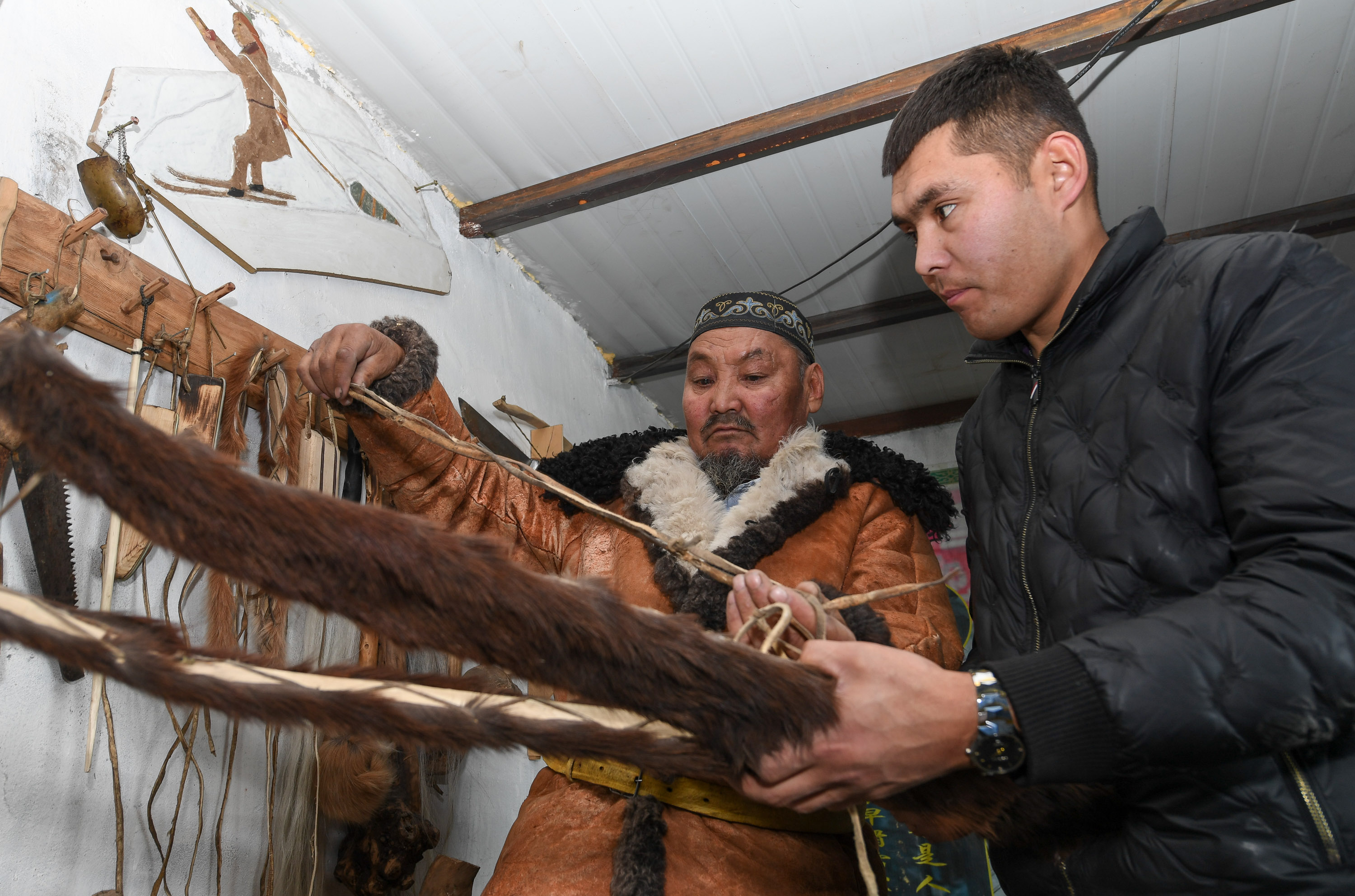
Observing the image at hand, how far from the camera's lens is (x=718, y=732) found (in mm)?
651

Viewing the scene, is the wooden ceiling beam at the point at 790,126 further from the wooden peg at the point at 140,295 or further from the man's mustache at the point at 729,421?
the wooden peg at the point at 140,295

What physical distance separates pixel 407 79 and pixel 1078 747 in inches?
76.6

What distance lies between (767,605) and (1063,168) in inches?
29.2

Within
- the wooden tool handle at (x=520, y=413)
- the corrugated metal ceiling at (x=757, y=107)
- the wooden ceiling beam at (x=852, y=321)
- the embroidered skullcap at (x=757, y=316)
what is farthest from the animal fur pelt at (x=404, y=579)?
the wooden ceiling beam at (x=852, y=321)

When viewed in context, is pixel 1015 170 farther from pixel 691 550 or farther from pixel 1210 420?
pixel 691 550

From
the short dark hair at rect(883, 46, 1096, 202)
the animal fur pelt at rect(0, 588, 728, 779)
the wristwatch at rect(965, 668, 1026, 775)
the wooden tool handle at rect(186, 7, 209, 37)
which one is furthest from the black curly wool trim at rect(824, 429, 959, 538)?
the wooden tool handle at rect(186, 7, 209, 37)

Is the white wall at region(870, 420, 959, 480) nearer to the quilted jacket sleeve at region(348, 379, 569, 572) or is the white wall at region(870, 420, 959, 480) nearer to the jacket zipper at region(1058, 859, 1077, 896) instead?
the quilted jacket sleeve at region(348, 379, 569, 572)

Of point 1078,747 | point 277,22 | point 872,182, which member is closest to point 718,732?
point 1078,747

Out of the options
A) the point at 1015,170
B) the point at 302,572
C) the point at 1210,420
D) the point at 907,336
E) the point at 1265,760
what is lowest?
the point at 1265,760

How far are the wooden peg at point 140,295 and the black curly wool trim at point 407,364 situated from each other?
0.31 m

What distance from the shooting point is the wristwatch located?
2.23 feet

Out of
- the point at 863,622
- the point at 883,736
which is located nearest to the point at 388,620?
the point at 883,736

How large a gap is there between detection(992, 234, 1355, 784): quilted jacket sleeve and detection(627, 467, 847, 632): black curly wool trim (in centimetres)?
58

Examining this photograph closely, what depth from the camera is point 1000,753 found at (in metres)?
0.68
